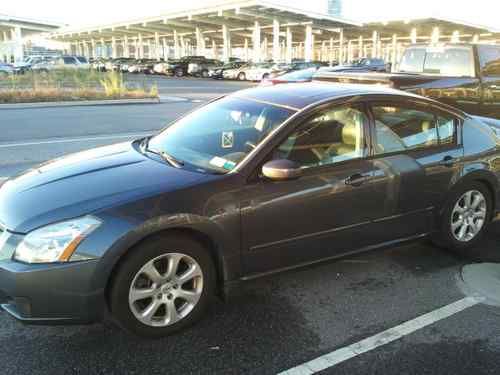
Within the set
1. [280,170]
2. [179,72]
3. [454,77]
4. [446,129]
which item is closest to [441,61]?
[454,77]

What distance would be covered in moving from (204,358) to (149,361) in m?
0.32

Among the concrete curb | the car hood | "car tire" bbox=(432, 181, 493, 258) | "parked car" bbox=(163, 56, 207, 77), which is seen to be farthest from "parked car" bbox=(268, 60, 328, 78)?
the car hood

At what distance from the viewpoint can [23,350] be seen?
2.99m

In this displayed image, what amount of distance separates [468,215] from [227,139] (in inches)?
94.5

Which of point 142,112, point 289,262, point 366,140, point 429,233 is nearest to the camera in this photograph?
point 289,262

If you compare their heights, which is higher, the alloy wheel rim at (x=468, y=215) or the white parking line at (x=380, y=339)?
the alloy wheel rim at (x=468, y=215)

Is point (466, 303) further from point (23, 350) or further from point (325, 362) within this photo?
point (23, 350)

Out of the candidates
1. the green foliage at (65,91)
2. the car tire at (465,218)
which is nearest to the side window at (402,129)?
the car tire at (465,218)

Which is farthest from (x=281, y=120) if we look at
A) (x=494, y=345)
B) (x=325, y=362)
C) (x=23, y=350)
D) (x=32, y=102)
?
(x=32, y=102)

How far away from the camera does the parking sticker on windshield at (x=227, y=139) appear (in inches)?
148

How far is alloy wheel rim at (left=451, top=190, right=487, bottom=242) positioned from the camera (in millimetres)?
4516

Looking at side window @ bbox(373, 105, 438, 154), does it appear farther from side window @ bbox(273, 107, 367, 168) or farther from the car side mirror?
the car side mirror

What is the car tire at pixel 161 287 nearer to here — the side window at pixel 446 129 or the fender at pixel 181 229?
the fender at pixel 181 229

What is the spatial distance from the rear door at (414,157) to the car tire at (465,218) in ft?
0.57
